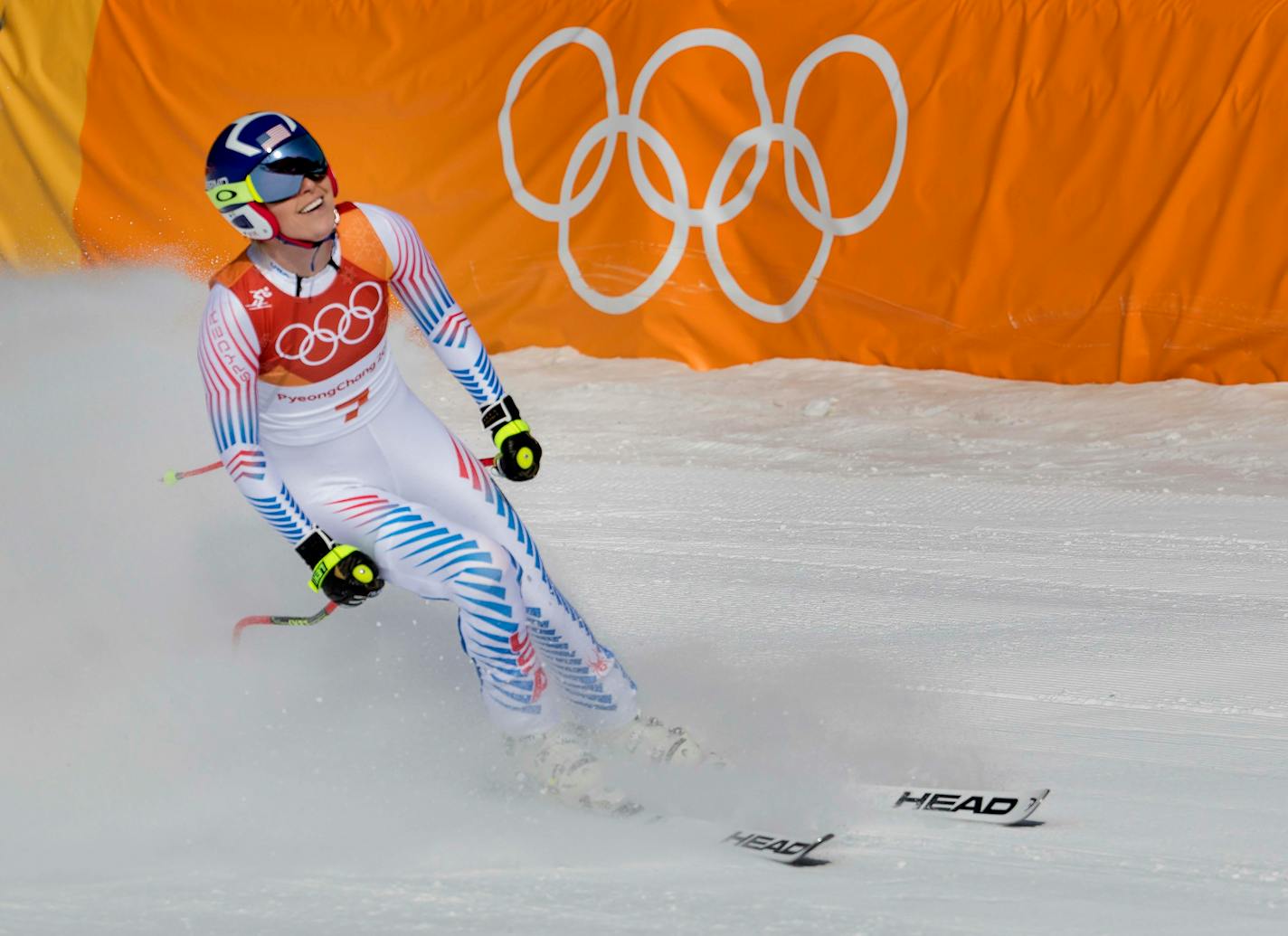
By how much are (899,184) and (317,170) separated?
5.12m

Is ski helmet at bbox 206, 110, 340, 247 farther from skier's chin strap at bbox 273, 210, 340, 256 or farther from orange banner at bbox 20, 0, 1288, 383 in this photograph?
orange banner at bbox 20, 0, 1288, 383

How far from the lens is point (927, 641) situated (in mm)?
5238

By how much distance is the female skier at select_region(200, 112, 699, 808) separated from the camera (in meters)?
4.03

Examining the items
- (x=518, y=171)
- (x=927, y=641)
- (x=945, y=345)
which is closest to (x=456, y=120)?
(x=518, y=171)

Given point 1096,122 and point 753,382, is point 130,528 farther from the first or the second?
point 1096,122

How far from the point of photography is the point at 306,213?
159 inches

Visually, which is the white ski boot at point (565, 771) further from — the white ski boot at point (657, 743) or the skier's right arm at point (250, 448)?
→ the skier's right arm at point (250, 448)

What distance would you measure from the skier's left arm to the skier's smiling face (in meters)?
0.24

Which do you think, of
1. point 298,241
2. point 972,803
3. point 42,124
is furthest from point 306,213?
point 42,124

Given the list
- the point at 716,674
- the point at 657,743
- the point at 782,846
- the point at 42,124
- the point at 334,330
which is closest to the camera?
the point at 782,846

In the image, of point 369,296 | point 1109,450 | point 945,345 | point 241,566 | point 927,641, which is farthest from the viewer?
point 945,345

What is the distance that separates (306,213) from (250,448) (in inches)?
24.3

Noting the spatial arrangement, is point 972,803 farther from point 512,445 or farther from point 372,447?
point 372,447

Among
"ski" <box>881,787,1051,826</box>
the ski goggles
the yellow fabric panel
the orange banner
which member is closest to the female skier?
the ski goggles
